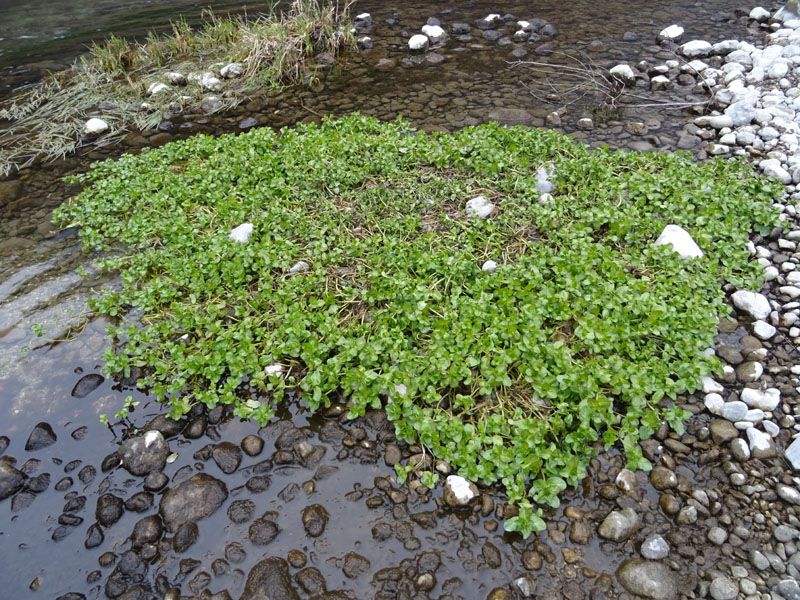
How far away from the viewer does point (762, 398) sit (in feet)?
13.9

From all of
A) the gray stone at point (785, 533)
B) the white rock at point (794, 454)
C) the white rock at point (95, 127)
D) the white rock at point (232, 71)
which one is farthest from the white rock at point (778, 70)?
the white rock at point (95, 127)

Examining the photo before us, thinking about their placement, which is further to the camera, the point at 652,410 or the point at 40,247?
the point at 40,247

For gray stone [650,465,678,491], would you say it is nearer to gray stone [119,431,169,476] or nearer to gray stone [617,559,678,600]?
gray stone [617,559,678,600]

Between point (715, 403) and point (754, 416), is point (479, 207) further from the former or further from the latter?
point (754, 416)

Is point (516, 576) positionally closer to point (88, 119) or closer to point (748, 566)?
point (748, 566)

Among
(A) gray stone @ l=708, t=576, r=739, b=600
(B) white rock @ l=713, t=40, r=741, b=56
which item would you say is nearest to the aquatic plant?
(A) gray stone @ l=708, t=576, r=739, b=600

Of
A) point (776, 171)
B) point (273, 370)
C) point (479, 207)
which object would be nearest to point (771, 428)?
point (479, 207)

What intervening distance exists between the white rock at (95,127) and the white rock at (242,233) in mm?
4962

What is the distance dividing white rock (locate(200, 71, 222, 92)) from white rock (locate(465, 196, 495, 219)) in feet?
21.0

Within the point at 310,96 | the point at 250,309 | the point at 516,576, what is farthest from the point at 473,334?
the point at 310,96

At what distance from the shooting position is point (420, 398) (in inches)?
172

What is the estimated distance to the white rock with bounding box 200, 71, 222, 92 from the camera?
10.0 meters

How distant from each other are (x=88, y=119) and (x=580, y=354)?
30.7 ft

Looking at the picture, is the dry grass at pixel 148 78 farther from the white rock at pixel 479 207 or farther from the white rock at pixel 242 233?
the white rock at pixel 479 207
